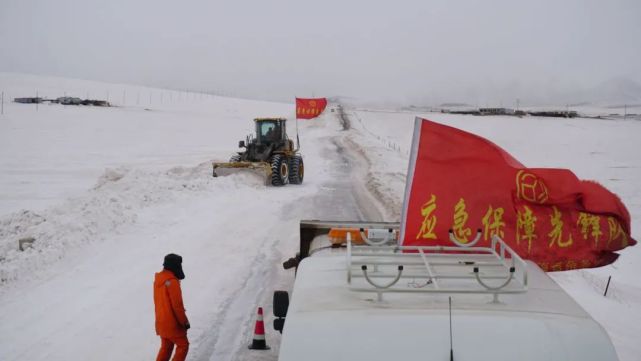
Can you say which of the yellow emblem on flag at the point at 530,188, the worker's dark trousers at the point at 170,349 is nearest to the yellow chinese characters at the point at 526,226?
the yellow emblem on flag at the point at 530,188

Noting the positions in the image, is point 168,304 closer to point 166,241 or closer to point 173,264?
point 173,264

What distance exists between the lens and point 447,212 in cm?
558

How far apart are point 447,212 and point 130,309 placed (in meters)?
4.79

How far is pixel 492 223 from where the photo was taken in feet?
18.8

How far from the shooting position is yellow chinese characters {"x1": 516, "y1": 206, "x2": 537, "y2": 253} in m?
5.79

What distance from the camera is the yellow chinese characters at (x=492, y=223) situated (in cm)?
571

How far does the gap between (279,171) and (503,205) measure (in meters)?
15.2

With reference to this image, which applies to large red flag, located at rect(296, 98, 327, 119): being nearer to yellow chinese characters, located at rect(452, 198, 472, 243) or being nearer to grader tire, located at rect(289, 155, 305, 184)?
grader tire, located at rect(289, 155, 305, 184)

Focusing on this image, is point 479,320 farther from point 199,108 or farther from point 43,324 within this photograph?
point 199,108

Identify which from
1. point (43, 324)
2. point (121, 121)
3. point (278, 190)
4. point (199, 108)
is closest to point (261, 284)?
point (43, 324)

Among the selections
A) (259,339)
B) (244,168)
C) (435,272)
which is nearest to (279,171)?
(244,168)

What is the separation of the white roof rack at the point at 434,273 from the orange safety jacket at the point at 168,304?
197 centimetres

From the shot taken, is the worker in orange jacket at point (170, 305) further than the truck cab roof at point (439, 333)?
Yes

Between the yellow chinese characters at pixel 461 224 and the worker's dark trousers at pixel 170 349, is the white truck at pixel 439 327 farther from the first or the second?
the worker's dark trousers at pixel 170 349
